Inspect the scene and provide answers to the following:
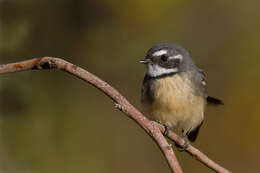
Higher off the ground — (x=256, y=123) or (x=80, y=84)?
(x=80, y=84)

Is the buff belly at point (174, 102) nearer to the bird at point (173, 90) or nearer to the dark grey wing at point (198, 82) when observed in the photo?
the bird at point (173, 90)

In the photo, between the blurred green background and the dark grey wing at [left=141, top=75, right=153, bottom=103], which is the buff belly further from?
the blurred green background

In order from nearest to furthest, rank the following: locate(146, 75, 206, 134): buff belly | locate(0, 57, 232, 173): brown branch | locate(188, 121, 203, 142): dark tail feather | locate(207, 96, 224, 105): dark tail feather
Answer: locate(0, 57, 232, 173): brown branch
locate(146, 75, 206, 134): buff belly
locate(207, 96, 224, 105): dark tail feather
locate(188, 121, 203, 142): dark tail feather

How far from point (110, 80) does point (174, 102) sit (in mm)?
1098

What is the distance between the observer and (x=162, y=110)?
486cm

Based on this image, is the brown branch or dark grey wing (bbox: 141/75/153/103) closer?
the brown branch

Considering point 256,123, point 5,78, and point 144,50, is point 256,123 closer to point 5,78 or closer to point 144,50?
point 144,50

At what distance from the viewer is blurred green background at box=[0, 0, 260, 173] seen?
4.31 m

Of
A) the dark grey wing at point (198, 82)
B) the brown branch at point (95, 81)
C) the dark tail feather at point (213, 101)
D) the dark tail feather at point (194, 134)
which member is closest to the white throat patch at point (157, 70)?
the dark grey wing at point (198, 82)

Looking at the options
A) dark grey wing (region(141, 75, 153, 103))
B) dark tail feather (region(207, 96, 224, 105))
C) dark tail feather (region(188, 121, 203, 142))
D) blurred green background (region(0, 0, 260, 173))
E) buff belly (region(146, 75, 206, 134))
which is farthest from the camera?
dark tail feather (region(188, 121, 203, 142))

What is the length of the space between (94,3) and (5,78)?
1.44 metres

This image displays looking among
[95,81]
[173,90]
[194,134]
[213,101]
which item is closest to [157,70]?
[173,90]

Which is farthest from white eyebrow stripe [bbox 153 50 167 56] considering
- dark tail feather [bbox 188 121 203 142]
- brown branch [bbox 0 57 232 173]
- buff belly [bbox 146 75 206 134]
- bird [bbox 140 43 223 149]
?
brown branch [bbox 0 57 232 173]

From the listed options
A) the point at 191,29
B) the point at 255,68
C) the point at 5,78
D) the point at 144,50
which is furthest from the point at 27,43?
the point at 255,68
